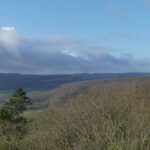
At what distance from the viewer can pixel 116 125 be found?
1454 centimetres

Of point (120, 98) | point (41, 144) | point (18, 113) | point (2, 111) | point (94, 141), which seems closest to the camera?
point (94, 141)

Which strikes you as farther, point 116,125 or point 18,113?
point 18,113

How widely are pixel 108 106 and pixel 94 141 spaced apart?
24.7ft

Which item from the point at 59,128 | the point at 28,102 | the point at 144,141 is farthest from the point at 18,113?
the point at 144,141

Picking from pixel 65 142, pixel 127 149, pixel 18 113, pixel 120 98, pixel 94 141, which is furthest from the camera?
pixel 18 113

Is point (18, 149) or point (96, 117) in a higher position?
point (96, 117)

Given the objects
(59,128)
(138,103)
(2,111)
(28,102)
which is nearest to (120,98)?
(138,103)

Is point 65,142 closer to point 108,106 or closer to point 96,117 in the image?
point 96,117

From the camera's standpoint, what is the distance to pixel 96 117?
55.3 feet

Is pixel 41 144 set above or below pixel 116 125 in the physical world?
below

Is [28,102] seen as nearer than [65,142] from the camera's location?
No

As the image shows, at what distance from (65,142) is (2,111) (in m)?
46.0

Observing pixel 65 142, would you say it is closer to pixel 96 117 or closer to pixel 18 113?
pixel 96 117

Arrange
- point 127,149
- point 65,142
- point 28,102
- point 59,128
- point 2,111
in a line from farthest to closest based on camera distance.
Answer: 1. point 28,102
2. point 2,111
3. point 59,128
4. point 65,142
5. point 127,149
